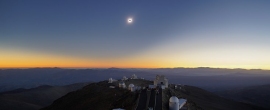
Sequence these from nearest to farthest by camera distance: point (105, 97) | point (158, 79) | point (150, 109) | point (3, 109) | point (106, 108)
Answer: point (150, 109) → point (106, 108) → point (105, 97) → point (158, 79) → point (3, 109)

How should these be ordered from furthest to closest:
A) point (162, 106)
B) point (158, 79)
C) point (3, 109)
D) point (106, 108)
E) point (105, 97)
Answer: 1. point (3, 109)
2. point (158, 79)
3. point (105, 97)
4. point (106, 108)
5. point (162, 106)

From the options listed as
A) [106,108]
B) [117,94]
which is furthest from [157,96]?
[117,94]

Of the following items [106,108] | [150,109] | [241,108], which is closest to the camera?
[150,109]

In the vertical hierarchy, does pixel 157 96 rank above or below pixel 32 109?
above

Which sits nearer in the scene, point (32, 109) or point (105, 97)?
point (105, 97)

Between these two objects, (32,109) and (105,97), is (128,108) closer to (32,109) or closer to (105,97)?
(105,97)

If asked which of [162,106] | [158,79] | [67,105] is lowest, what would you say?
[67,105]

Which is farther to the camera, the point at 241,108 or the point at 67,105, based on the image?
the point at 241,108

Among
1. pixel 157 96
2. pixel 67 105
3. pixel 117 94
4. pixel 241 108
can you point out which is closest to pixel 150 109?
pixel 157 96

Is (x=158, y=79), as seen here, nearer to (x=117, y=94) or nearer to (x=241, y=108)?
(x=117, y=94)
